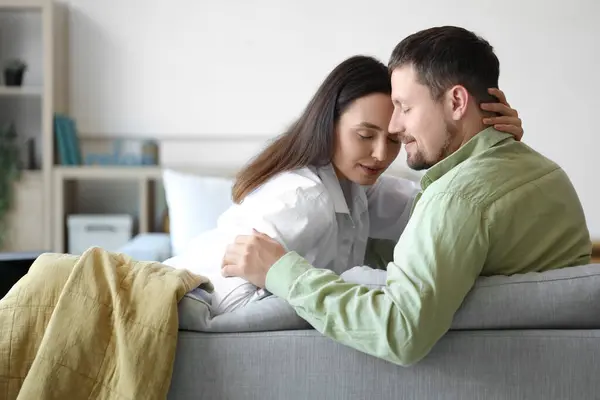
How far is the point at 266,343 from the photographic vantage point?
1344 mm

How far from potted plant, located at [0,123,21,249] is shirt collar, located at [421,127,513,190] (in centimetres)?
331

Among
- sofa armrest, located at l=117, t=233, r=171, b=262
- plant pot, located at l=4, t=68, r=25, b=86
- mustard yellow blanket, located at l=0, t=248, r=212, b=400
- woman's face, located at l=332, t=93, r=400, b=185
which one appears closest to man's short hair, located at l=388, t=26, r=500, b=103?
woman's face, located at l=332, t=93, r=400, b=185

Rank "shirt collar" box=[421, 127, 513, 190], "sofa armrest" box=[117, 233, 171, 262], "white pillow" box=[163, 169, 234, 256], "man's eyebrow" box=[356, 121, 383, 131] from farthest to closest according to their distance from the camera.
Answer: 1. "white pillow" box=[163, 169, 234, 256]
2. "sofa armrest" box=[117, 233, 171, 262]
3. "man's eyebrow" box=[356, 121, 383, 131]
4. "shirt collar" box=[421, 127, 513, 190]

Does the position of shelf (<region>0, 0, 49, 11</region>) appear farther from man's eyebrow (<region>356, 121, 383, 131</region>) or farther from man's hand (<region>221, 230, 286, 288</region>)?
man's hand (<region>221, 230, 286, 288</region>)

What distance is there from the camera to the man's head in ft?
5.08

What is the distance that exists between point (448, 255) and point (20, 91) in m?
3.67

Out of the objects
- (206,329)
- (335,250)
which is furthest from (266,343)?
(335,250)

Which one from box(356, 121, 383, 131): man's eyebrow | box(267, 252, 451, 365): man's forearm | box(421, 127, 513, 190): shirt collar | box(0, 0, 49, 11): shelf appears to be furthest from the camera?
box(0, 0, 49, 11): shelf

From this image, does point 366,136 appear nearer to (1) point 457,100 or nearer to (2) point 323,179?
(2) point 323,179

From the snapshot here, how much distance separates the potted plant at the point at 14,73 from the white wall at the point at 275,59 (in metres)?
0.29

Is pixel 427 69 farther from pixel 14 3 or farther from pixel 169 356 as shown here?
pixel 14 3

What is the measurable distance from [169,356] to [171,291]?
11 cm

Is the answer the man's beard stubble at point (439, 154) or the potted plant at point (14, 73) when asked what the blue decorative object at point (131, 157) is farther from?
the man's beard stubble at point (439, 154)

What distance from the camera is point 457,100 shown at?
1546 millimetres
